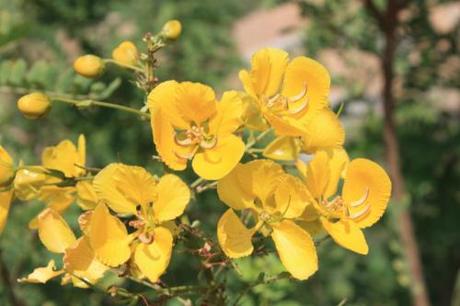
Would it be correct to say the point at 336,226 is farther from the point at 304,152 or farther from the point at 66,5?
the point at 66,5

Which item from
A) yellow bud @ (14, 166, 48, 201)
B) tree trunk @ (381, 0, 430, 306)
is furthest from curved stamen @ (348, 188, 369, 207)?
tree trunk @ (381, 0, 430, 306)

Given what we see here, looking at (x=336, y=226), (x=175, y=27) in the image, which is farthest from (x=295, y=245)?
(x=175, y=27)

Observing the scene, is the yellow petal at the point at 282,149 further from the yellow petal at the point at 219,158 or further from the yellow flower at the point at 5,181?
the yellow flower at the point at 5,181

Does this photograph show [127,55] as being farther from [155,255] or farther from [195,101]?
[155,255]

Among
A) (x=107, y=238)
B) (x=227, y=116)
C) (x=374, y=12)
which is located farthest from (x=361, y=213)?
(x=374, y=12)

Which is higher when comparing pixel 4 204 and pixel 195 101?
pixel 195 101

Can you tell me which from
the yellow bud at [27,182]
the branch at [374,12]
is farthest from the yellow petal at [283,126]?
the branch at [374,12]

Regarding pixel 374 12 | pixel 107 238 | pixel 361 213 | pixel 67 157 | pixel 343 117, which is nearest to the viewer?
pixel 107 238
